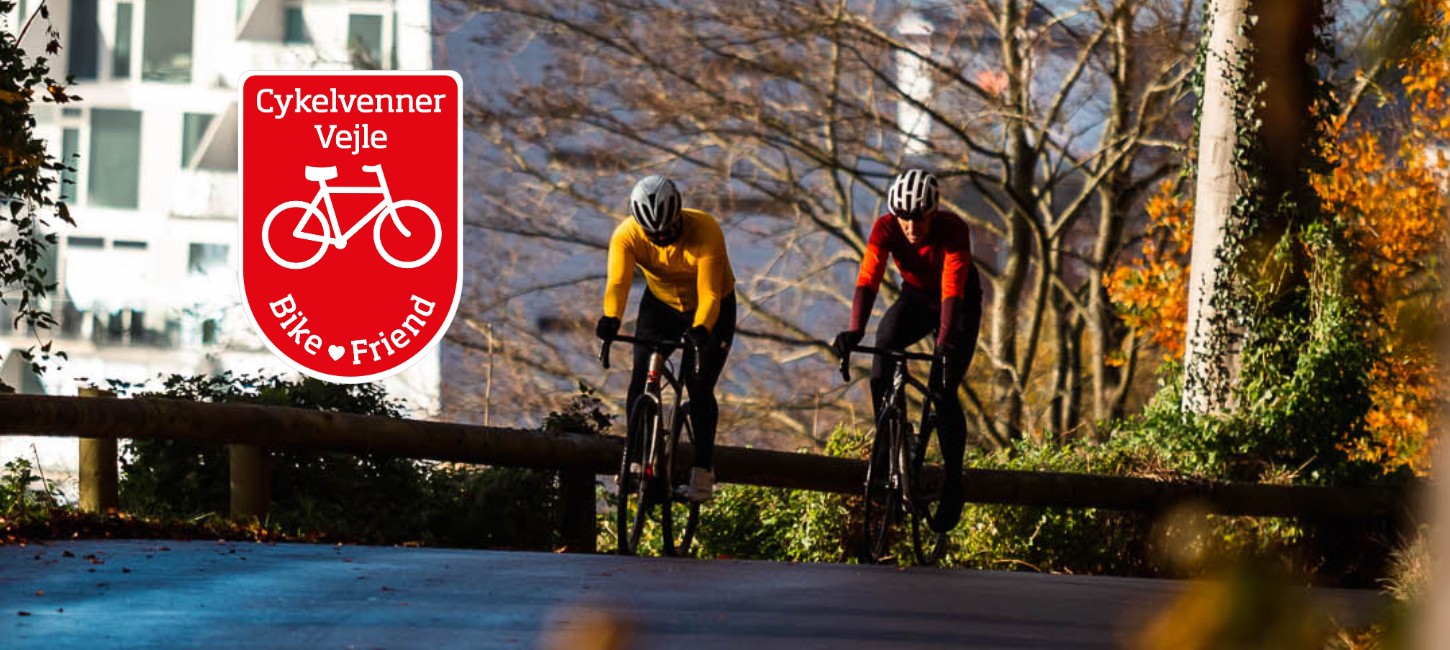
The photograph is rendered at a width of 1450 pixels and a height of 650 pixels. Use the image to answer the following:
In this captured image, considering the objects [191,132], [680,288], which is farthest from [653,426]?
[191,132]

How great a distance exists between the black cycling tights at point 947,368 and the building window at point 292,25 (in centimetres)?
2687

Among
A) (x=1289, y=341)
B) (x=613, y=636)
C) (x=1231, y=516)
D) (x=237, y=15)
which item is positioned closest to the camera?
(x=613, y=636)

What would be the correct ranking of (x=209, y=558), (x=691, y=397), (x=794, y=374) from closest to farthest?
(x=209, y=558) < (x=691, y=397) < (x=794, y=374)

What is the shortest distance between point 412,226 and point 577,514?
1919 centimetres

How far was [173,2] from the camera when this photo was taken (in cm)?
3581

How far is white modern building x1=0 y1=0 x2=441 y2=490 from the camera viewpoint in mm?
34438

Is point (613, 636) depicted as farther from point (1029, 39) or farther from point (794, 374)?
point (794, 374)

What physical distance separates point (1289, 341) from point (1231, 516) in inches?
87.0

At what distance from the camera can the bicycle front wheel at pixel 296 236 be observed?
29.4 metres

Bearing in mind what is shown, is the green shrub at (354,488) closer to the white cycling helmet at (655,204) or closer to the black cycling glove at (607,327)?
the black cycling glove at (607,327)

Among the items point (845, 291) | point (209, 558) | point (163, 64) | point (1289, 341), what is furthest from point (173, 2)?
point (209, 558)

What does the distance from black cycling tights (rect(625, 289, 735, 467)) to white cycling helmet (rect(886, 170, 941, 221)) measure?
1047 mm

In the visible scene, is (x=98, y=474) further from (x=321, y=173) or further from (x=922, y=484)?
(x=321, y=173)

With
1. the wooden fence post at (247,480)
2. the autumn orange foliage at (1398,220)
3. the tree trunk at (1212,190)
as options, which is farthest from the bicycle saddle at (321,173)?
the wooden fence post at (247,480)
